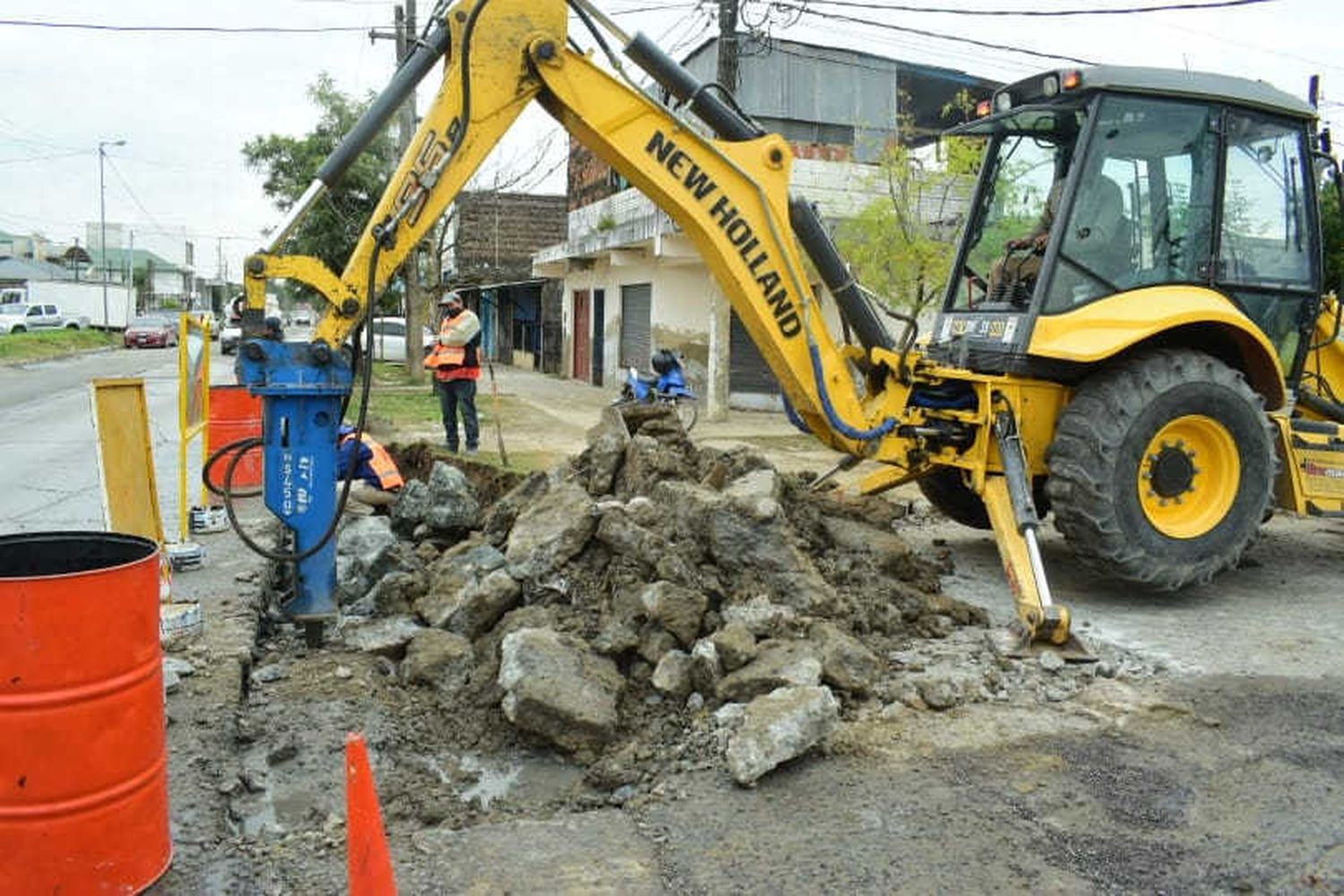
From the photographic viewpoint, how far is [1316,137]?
6723 mm

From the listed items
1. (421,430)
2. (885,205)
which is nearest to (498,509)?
(421,430)

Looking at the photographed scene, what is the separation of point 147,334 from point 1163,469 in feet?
149

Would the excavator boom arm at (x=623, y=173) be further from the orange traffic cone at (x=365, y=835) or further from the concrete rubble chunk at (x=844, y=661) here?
the orange traffic cone at (x=365, y=835)

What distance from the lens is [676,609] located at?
16.4ft

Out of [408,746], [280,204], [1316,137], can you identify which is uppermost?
[280,204]

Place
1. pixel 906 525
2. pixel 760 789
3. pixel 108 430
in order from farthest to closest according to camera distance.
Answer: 1. pixel 906 525
2. pixel 108 430
3. pixel 760 789

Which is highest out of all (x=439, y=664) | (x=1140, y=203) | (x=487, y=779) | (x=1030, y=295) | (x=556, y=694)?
(x=1140, y=203)

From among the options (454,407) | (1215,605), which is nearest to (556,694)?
(1215,605)

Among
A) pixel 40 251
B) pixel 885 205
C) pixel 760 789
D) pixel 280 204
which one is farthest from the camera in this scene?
pixel 40 251

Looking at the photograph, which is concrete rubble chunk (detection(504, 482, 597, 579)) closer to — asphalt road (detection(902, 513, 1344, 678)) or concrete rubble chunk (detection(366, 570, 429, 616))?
concrete rubble chunk (detection(366, 570, 429, 616))

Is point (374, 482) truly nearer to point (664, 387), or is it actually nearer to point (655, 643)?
point (655, 643)

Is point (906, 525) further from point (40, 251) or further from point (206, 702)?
point (40, 251)

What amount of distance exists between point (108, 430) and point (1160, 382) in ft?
18.6

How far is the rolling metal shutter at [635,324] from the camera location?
885 inches
